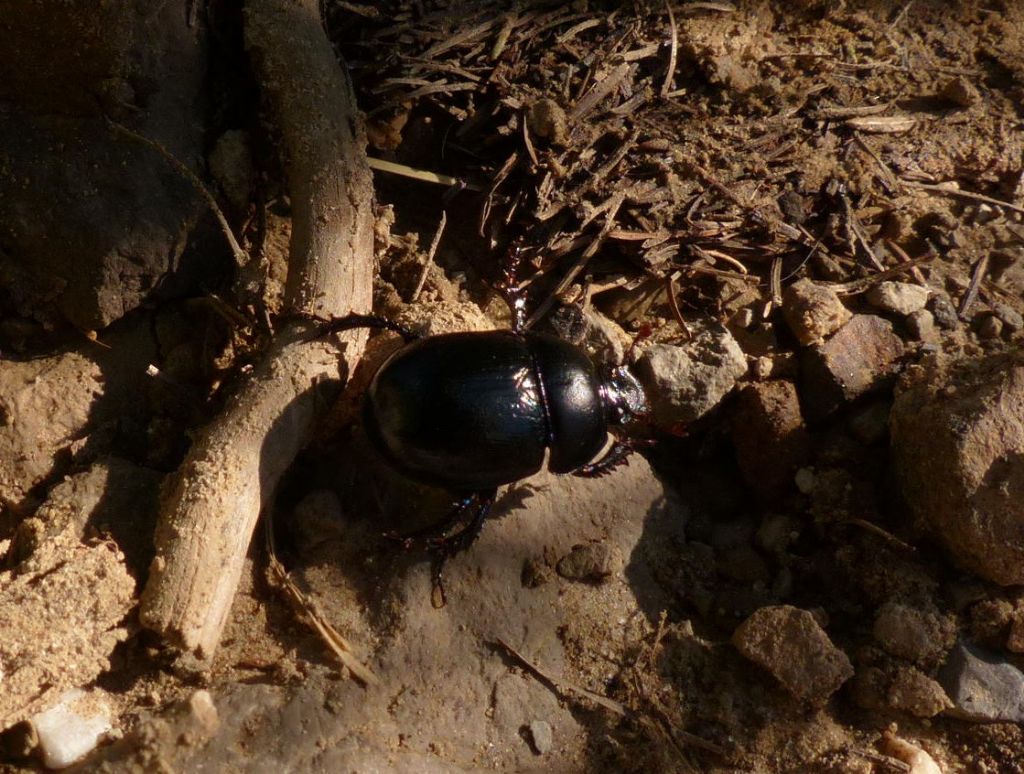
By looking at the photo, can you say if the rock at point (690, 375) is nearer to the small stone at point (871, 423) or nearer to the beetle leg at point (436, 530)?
the small stone at point (871, 423)

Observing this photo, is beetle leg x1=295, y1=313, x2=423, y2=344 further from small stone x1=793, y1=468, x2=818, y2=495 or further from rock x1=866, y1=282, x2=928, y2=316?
rock x1=866, y1=282, x2=928, y2=316

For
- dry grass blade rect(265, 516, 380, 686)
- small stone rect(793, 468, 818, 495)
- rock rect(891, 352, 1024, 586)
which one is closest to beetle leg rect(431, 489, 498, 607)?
dry grass blade rect(265, 516, 380, 686)

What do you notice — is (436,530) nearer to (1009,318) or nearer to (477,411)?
(477,411)

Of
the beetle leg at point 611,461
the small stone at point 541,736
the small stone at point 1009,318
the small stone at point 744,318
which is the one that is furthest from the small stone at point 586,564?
the small stone at point 1009,318

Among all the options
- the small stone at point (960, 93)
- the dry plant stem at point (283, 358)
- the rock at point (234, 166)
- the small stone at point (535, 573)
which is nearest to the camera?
the dry plant stem at point (283, 358)

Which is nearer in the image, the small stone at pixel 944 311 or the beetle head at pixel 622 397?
the beetle head at pixel 622 397

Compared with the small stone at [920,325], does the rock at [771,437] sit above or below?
below

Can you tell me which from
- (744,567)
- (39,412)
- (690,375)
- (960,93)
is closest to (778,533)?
(744,567)
